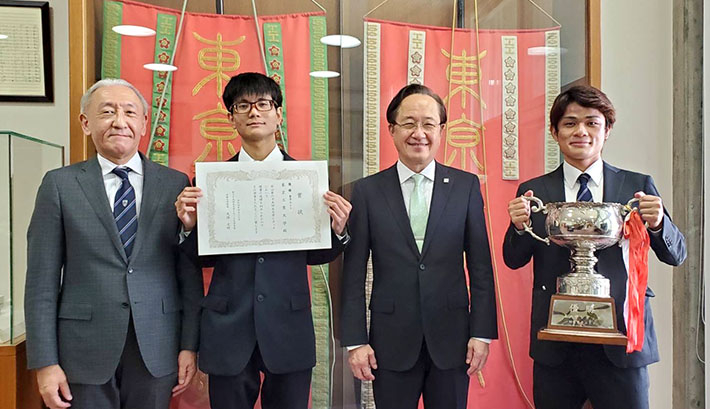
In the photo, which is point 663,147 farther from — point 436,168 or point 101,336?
point 101,336

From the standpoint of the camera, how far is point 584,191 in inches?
72.4

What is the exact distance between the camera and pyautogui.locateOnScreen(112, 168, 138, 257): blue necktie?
171 cm

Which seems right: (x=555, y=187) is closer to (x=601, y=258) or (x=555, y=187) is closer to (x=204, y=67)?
(x=601, y=258)

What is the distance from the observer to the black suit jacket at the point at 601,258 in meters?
1.72

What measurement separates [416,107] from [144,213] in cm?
90

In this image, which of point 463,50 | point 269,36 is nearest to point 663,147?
point 463,50

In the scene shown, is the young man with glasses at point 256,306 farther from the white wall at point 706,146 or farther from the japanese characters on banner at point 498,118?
the white wall at point 706,146

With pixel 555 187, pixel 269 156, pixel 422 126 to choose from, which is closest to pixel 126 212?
pixel 269 156

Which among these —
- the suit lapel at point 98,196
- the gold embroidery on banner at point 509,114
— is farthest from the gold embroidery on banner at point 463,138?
the suit lapel at point 98,196

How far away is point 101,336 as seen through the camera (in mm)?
1652

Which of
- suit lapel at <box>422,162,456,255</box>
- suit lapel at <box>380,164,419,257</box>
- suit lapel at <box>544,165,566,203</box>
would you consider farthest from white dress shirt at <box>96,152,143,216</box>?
suit lapel at <box>544,165,566,203</box>

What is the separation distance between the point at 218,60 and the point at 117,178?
79 centimetres

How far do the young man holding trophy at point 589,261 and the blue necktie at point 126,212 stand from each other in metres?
1.16

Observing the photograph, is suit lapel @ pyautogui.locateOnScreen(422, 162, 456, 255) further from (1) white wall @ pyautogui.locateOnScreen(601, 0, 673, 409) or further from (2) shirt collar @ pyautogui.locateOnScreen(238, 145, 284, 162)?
(1) white wall @ pyautogui.locateOnScreen(601, 0, 673, 409)
